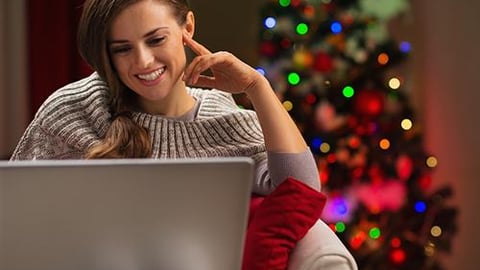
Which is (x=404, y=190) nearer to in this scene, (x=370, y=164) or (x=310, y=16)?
(x=370, y=164)

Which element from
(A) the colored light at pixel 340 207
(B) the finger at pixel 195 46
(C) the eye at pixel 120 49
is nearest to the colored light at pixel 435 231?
(A) the colored light at pixel 340 207

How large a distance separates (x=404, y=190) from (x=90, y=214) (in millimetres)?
2577

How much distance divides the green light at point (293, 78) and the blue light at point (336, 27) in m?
0.25

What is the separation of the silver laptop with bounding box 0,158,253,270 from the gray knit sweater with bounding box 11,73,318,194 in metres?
0.70

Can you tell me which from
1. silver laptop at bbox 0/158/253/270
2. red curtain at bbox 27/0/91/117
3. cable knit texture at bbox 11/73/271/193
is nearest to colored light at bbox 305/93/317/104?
red curtain at bbox 27/0/91/117

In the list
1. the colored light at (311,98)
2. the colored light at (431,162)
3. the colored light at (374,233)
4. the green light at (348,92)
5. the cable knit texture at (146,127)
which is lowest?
the colored light at (374,233)

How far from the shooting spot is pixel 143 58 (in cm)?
173

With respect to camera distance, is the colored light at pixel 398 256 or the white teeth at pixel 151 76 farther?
the colored light at pixel 398 256

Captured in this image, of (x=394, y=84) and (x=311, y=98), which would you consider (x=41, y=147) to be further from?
(x=394, y=84)

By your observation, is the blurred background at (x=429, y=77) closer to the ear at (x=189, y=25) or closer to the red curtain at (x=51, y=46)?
the red curtain at (x=51, y=46)

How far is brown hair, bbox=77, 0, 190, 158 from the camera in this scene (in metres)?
1.74

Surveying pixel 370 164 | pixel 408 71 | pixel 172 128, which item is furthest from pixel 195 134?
pixel 408 71

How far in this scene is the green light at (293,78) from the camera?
3.46 metres

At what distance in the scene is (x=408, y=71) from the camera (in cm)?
382
